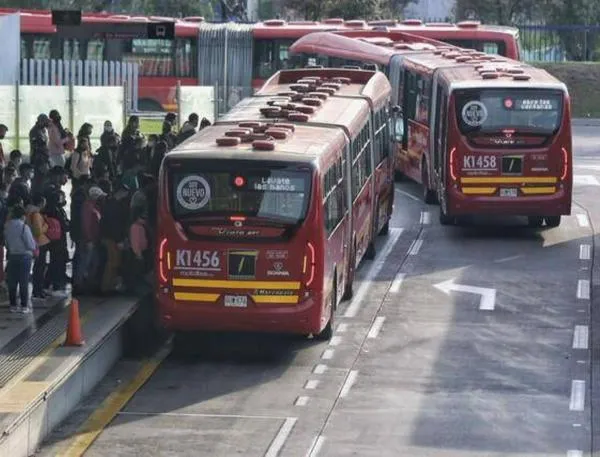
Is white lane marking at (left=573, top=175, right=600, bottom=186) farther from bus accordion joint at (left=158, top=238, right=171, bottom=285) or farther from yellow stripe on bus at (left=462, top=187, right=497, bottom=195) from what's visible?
bus accordion joint at (left=158, top=238, right=171, bottom=285)

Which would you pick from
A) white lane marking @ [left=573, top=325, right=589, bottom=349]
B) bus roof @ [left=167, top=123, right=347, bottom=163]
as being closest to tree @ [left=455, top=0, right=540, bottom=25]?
white lane marking @ [left=573, top=325, right=589, bottom=349]

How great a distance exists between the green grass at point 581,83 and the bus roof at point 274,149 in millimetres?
38725

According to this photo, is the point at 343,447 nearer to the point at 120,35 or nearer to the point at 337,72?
the point at 337,72

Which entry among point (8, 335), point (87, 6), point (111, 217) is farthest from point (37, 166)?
point (87, 6)

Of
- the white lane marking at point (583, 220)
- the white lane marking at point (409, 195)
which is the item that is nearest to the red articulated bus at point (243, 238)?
the white lane marking at point (583, 220)

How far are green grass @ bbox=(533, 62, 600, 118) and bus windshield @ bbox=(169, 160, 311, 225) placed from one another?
134 feet

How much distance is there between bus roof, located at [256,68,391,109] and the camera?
29031 mm

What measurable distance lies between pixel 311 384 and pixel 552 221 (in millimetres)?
12582

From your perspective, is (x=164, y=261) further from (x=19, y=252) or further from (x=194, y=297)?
(x=19, y=252)

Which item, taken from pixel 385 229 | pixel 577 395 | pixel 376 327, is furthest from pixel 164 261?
pixel 385 229

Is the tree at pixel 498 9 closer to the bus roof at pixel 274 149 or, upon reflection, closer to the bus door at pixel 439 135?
the bus door at pixel 439 135

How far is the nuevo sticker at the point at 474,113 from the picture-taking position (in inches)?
1216

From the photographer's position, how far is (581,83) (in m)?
62.0

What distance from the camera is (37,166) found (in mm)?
25531
